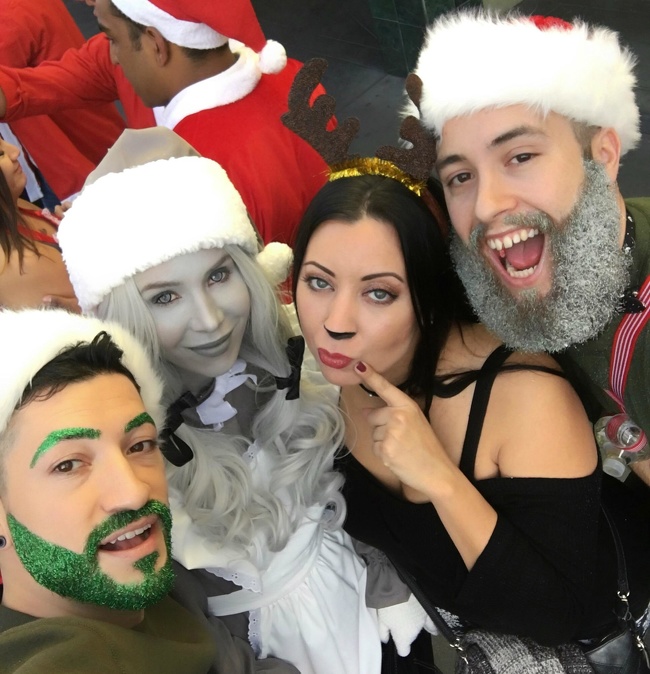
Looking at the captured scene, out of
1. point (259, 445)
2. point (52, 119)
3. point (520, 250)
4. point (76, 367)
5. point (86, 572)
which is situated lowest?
point (259, 445)

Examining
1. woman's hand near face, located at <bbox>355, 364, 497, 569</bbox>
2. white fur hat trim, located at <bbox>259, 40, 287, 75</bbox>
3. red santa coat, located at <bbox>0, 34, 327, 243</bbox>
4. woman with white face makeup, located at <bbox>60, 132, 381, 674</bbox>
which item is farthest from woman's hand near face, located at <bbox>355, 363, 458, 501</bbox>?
white fur hat trim, located at <bbox>259, 40, 287, 75</bbox>

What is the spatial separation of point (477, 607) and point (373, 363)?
567mm

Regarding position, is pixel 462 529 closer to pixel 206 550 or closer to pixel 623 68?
pixel 206 550

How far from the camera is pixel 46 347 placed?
1.23m

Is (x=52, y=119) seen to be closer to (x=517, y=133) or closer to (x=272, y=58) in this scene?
(x=272, y=58)

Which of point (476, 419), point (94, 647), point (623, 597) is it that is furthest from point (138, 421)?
point (623, 597)

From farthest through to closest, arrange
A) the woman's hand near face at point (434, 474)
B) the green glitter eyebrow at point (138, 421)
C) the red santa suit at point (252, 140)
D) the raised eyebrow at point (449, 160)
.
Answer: the red santa suit at point (252, 140)
the raised eyebrow at point (449, 160)
the woman's hand near face at point (434, 474)
the green glitter eyebrow at point (138, 421)

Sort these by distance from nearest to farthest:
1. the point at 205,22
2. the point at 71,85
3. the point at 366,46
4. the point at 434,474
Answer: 1. the point at 434,474
2. the point at 205,22
3. the point at 71,85
4. the point at 366,46

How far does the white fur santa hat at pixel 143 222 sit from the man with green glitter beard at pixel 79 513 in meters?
0.28

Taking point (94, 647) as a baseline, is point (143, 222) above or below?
above

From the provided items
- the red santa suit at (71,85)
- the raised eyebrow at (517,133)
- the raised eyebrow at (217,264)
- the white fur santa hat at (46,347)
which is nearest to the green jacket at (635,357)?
the raised eyebrow at (517,133)

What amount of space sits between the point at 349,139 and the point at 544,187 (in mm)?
472

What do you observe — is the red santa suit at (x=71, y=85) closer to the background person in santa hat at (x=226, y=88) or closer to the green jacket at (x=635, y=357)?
the background person in santa hat at (x=226, y=88)

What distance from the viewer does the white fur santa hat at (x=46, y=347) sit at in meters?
1.17
